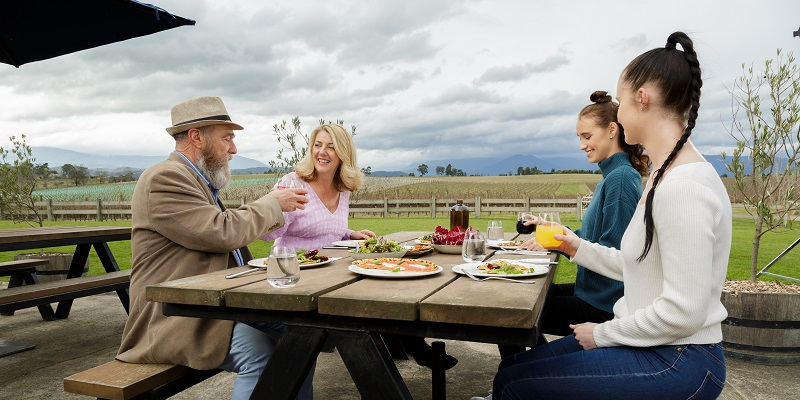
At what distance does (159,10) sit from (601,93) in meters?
3.37

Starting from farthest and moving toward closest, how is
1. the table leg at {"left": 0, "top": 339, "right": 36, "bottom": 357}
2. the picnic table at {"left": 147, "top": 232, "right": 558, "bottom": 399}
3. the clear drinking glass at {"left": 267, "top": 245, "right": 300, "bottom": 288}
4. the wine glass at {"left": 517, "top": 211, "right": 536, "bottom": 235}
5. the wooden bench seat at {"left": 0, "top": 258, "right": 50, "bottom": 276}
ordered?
1. the wooden bench seat at {"left": 0, "top": 258, "right": 50, "bottom": 276}
2. the table leg at {"left": 0, "top": 339, "right": 36, "bottom": 357}
3. the wine glass at {"left": 517, "top": 211, "right": 536, "bottom": 235}
4. the clear drinking glass at {"left": 267, "top": 245, "right": 300, "bottom": 288}
5. the picnic table at {"left": 147, "top": 232, "right": 558, "bottom": 399}

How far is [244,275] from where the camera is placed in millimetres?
2137

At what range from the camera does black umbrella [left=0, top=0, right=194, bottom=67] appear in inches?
156

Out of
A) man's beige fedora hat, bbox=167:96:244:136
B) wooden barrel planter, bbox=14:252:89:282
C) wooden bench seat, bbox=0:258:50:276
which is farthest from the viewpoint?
wooden barrel planter, bbox=14:252:89:282

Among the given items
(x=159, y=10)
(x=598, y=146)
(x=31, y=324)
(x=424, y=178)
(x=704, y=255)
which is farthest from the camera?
(x=424, y=178)

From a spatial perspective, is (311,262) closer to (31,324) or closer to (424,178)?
(31,324)

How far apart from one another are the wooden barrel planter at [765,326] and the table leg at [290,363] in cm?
299

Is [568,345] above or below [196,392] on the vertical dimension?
above

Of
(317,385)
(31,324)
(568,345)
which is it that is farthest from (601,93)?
(31,324)

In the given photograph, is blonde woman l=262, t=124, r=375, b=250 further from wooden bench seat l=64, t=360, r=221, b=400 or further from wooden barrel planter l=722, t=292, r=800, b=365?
wooden barrel planter l=722, t=292, r=800, b=365

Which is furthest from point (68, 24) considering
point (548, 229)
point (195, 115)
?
point (548, 229)

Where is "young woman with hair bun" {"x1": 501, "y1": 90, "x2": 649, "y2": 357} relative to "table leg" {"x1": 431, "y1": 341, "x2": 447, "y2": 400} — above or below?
above

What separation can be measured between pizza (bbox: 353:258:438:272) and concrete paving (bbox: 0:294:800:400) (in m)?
1.28

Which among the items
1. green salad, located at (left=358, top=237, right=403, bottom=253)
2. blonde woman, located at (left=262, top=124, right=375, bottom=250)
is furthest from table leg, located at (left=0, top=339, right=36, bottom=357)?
green salad, located at (left=358, top=237, right=403, bottom=253)
